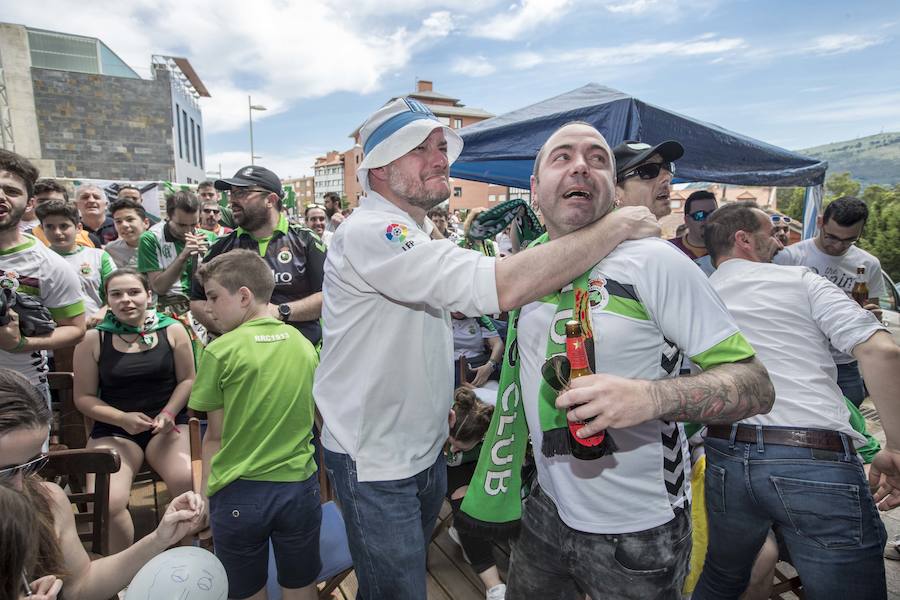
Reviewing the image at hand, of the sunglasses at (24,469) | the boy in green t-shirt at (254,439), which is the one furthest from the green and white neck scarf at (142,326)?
the sunglasses at (24,469)

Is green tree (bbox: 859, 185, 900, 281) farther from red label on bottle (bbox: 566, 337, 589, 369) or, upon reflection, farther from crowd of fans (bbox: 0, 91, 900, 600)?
red label on bottle (bbox: 566, 337, 589, 369)

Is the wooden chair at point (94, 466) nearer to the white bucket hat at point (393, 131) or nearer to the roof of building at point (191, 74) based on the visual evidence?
the white bucket hat at point (393, 131)

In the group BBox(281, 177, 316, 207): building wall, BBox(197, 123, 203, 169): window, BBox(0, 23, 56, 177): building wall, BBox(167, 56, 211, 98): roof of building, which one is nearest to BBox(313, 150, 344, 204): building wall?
BBox(281, 177, 316, 207): building wall

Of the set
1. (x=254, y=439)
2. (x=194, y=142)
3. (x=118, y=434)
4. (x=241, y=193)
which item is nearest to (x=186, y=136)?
(x=194, y=142)

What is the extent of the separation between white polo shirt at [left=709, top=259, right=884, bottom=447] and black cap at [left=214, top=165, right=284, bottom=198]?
3.26 m

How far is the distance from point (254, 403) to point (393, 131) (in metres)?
1.44

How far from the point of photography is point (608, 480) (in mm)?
1598

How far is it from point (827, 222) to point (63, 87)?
148 ft

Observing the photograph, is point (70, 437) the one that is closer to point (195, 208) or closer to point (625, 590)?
point (195, 208)

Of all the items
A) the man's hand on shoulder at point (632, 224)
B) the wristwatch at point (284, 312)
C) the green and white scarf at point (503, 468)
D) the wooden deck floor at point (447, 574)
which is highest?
the man's hand on shoulder at point (632, 224)

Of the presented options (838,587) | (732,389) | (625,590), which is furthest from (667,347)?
(838,587)

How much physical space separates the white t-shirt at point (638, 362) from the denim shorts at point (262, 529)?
1.35 meters

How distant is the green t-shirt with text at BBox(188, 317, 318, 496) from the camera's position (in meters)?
2.27

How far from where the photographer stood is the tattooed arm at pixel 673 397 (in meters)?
1.13
